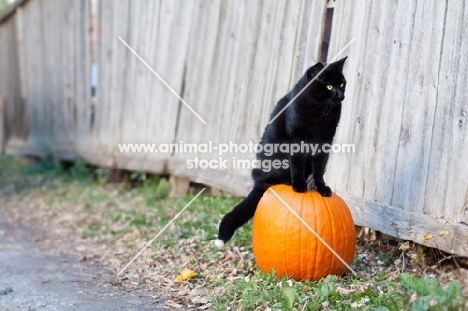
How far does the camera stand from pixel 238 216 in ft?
15.1

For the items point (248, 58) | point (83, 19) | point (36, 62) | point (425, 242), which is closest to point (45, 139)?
point (36, 62)

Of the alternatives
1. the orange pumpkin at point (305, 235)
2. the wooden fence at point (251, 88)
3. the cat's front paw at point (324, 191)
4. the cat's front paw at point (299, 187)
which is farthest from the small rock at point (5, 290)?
the wooden fence at point (251, 88)

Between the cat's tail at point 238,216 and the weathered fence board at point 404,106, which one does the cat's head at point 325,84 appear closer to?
the weathered fence board at point 404,106

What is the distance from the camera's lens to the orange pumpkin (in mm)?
4191

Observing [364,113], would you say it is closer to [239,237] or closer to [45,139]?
[239,237]

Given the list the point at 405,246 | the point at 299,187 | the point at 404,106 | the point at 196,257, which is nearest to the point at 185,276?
the point at 196,257

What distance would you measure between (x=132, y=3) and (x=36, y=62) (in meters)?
3.96

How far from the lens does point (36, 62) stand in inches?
478

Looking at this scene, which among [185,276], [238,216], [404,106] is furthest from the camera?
[185,276]

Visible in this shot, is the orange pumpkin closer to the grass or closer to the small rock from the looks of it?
the grass

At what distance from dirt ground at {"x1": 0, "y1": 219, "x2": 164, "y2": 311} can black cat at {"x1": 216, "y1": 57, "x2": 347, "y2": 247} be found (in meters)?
0.89

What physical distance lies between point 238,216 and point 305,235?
0.64 metres

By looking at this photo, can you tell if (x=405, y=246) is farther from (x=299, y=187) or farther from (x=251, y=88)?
(x=251, y=88)

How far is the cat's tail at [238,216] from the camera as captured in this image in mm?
4500
